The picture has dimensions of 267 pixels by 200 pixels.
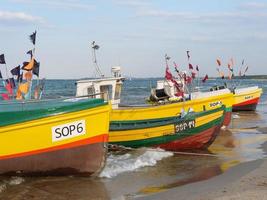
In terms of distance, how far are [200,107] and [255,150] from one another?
3086mm

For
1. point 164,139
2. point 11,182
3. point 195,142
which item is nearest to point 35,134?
point 11,182

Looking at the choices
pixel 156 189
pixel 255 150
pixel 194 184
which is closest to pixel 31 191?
pixel 156 189

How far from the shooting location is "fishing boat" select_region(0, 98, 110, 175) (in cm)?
1002

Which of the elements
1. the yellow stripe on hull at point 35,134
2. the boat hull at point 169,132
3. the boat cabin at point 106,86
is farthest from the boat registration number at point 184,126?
the yellow stripe on hull at point 35,134

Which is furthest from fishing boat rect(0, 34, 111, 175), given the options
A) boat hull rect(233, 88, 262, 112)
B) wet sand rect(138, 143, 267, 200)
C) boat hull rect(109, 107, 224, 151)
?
boat hull rect(233, 88, 262, 112)

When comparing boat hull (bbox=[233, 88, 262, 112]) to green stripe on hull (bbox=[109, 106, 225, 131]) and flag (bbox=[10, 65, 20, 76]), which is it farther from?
flag (bbox=[10, 65, 20, 76])

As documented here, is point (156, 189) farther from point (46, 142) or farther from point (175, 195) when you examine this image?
point (46, 142)

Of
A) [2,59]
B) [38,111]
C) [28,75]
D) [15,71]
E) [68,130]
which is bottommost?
[68,130]

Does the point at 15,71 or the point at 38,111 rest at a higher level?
the point at 15,71

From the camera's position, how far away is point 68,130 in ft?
34.4

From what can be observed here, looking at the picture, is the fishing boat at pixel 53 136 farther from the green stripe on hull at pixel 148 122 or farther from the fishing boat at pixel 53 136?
the green stripe on hull at pixel 148 122

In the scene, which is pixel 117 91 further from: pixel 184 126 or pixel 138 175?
pixel 138 175

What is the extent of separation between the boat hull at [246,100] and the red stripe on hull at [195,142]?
15409 mm

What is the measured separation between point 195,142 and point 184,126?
27.9 inches
